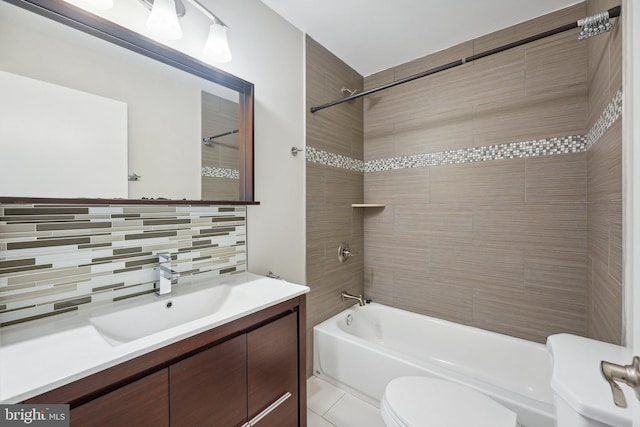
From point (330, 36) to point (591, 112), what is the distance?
168 cm

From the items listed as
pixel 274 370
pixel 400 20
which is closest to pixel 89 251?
pixel 274 370

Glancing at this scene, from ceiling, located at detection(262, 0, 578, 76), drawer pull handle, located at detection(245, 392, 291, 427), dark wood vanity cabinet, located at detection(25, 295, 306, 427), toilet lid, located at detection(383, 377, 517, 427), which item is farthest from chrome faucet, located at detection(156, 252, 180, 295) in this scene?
ceiling, located at detection(262, 0, 578, 76)

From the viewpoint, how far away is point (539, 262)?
174cm

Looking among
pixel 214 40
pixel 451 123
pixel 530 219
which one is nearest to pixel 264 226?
pixel 214 40

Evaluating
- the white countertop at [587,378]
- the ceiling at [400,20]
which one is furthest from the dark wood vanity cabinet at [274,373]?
the ceiling at [400,20]

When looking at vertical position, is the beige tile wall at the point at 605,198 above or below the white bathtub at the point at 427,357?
above

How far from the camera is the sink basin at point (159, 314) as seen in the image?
95 cm

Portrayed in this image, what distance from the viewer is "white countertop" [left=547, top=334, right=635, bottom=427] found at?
55cm

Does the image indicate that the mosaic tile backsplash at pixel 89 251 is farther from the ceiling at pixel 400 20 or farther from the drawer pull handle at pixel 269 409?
the ceiling at pixel 400 20

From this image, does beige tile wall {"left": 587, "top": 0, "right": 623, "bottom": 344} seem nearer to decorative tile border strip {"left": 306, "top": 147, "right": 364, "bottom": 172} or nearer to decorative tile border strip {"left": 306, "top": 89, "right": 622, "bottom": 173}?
decorative tile border strip {"left": 306, "top": 89, "right": 622, "bottom": 173}

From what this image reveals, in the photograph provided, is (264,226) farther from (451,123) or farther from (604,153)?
(604,153)

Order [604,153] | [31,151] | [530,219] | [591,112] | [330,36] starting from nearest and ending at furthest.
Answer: [31,151], [604,153], [591,112], [530,219], [330,36]

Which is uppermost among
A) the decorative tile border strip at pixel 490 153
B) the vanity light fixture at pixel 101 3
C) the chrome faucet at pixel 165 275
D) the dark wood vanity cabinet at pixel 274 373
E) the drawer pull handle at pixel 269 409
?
the vanity light fixture at pixel 101 3

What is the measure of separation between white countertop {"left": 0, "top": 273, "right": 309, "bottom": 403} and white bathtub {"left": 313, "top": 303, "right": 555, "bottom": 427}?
941 mm
